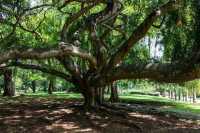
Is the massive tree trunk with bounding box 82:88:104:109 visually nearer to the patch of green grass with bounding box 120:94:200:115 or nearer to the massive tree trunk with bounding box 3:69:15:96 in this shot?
the patch of green grass with bounding box 120:94:200:115

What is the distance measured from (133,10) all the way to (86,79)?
4648 mm

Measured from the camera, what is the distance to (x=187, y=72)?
1095cm

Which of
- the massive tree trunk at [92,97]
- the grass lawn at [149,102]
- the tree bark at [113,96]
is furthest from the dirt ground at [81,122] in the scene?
the tree bark at [113,96]

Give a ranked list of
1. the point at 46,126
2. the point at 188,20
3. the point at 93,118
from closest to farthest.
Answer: the point at 46,126
the point at 93,118
the point at 188,20

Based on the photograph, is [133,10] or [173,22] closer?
[173,22]

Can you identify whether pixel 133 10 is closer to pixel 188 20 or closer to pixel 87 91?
pixel 188 20

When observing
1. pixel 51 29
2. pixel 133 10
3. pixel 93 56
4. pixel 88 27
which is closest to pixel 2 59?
pixel 93 56

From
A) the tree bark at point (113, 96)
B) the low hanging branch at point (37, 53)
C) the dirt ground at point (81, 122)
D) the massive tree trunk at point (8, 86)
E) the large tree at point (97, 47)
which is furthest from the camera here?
the massive tree trunk at point (8, 86)

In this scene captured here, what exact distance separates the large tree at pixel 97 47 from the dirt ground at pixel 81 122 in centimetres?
118

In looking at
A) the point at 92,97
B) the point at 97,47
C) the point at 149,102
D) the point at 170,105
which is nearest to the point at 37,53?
the point at 97,47

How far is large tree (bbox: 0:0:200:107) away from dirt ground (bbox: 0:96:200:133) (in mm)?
1177

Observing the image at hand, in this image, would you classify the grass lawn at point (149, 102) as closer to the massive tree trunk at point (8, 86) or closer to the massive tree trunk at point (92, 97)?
the massive tree trunk at point (8, 86)

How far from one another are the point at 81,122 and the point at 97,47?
2.66 metres

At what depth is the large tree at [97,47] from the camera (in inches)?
432
